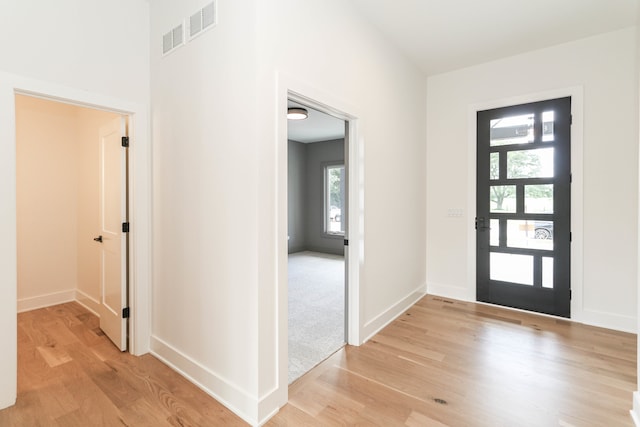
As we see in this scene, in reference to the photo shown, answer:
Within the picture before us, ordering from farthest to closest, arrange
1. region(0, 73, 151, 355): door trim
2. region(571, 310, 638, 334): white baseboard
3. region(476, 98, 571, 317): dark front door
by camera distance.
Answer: region(476, 98, 571, 317): dark front door → region(571, 310, 638, 334): white baseboard → region(0, 73, 151, 355): door trim

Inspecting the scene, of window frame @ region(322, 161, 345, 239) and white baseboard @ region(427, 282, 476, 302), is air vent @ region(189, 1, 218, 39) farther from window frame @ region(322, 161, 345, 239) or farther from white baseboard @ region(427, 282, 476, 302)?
window frame @ region(322, 161, 345, 239)

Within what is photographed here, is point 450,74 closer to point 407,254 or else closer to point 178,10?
point 407,254

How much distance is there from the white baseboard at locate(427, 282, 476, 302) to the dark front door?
13cm

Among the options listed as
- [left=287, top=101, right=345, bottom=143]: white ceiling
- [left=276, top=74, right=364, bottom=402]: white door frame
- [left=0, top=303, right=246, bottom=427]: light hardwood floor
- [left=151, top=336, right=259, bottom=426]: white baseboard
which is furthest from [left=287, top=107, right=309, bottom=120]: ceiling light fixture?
[left=0, top=303, right=246, bottom=427]: light hardwood floor

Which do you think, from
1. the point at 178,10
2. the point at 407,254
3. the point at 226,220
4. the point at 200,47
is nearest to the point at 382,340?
the point at 407,254

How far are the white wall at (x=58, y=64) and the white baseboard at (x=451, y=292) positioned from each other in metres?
3.86

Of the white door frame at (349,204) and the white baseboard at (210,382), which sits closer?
the white baseboard at (210,382)

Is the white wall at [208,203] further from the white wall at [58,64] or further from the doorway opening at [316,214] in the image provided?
the doorway opening at [316,214]

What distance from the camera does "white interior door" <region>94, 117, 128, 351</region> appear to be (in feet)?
8.73

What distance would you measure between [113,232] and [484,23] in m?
4.16

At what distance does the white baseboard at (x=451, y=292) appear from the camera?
157 inches

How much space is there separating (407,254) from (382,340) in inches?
47.6

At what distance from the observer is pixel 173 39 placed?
2395 millimetres

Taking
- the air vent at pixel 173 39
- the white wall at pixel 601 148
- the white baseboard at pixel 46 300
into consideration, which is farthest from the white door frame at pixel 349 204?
the white baseboard at pixel 46 300
